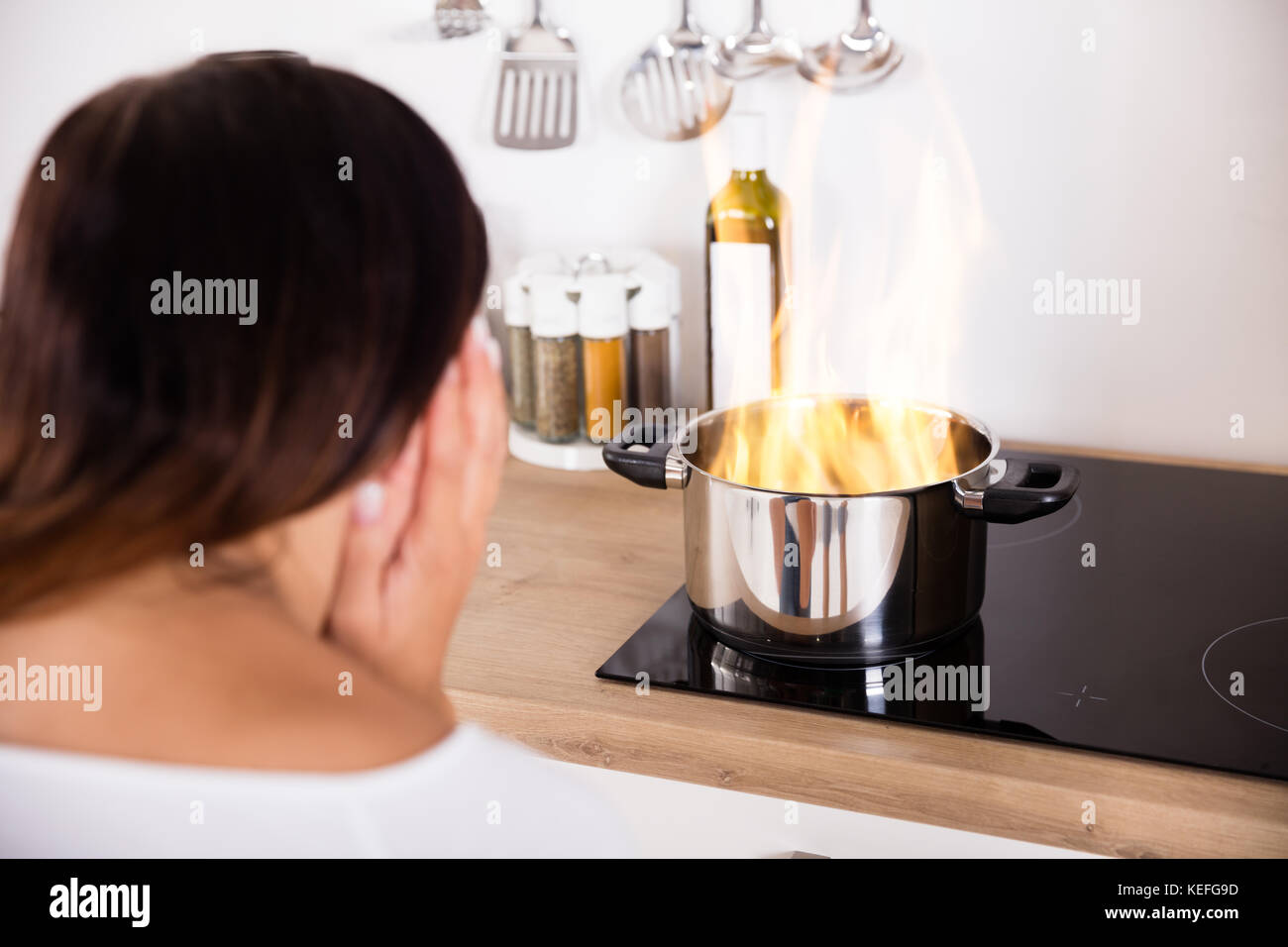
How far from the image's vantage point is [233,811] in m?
0.67

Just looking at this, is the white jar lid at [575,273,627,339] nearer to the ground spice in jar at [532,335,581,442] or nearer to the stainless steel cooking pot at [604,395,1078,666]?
the ground spice in jar at [532,335,581,442]

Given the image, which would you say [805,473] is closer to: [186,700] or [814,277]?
[814,277]

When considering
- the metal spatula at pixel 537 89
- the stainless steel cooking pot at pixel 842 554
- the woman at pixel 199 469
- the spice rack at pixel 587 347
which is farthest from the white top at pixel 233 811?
the metal spatula at pixel 537 89

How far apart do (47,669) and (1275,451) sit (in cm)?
106

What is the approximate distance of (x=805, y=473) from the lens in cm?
98

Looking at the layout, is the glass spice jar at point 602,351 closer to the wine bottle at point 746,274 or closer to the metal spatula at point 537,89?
the wine bottle at point 746,274

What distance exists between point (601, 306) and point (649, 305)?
5 cm

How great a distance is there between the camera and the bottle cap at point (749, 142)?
3.75 feet

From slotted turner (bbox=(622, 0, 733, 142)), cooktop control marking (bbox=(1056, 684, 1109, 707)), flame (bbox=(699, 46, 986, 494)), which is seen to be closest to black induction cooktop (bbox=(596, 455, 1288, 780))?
cooktop control marking (bbox=(1056, 684, 1109, 707))

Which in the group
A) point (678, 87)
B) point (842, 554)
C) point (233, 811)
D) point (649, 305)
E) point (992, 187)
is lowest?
point (233, 811)

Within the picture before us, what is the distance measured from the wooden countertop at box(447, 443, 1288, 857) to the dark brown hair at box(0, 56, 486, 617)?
0.71 feet

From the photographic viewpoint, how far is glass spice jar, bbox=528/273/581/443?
1.18m

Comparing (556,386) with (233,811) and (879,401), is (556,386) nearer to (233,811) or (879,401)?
(879,401)

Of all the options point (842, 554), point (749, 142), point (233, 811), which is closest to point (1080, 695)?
point (842, 554)
